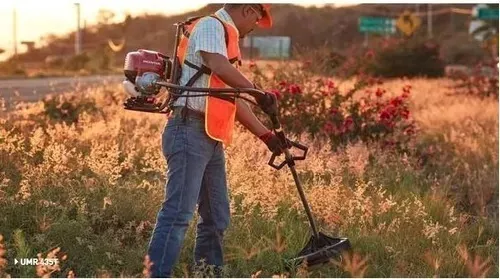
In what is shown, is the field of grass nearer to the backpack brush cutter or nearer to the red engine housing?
the backpack brush cutter

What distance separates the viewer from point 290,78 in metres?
10.3

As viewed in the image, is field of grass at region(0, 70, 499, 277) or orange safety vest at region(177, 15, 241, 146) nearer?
orange safety vest at region(177, 15, 241, 146)

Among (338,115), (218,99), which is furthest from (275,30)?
(218,99)

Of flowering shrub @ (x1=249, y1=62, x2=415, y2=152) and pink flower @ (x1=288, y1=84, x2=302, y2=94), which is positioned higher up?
pink flower @ (x1=288, y1=84, x2=302, y2=94)

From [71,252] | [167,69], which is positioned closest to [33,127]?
[71,252]

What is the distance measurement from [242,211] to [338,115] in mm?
3661

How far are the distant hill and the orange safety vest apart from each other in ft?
5.07

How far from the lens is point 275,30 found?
2459 centimetres

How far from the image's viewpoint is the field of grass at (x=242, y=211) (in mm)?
5402

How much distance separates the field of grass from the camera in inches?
213

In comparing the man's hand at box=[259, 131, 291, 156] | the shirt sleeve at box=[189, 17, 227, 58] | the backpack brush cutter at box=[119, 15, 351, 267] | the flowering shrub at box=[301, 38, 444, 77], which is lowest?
the flowering shrub at box=[301, 38, 444, 77]

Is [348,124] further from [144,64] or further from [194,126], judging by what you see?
[194,126]

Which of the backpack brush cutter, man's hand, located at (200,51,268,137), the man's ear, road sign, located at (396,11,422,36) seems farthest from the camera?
road sign, located at (396,11,422,36)

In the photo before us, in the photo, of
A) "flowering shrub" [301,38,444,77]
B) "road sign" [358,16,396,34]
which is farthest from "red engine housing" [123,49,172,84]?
"road sign" [358,16,396,34]
